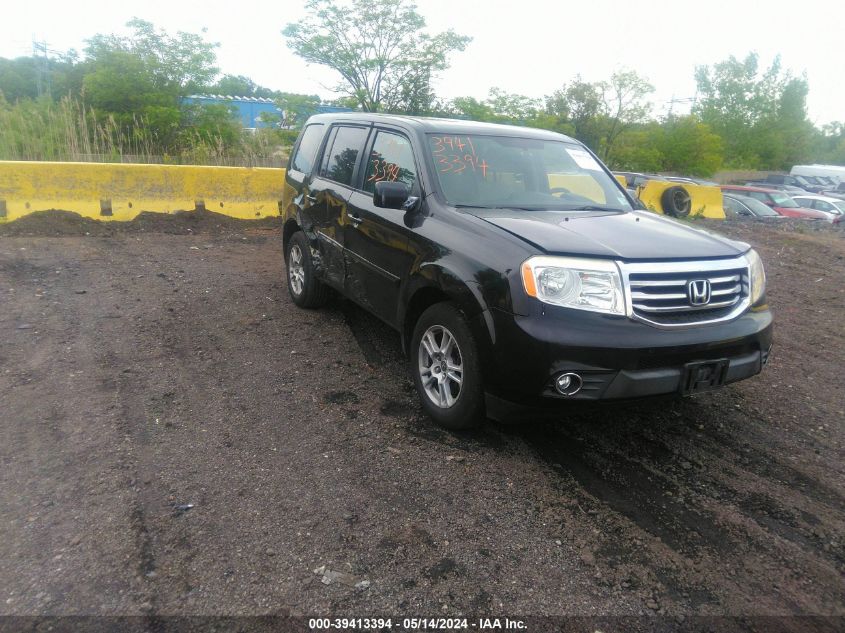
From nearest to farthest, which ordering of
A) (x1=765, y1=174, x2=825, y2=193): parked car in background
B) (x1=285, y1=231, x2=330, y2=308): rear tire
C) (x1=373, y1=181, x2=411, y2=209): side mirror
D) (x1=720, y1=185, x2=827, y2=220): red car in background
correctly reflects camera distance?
(x1=373, y1=181, x2=411, y2=209): side mirror → (x1=285, y1=231, x2=330, y2=308): rear tire → (x1=720, y1=185, x2=827, y2=220): red car in background → (x1=765, y1=174, x2=825, y2=193): parked car in background

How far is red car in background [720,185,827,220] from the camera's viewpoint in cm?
1835

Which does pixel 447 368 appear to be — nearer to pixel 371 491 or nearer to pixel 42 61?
pixel 371 491

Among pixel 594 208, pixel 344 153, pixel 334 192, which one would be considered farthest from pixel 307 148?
pixel 594 208

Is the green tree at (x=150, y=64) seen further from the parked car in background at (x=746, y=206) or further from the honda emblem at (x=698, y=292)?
the honda emblem at (x=698, y=292)

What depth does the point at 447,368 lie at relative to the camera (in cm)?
381

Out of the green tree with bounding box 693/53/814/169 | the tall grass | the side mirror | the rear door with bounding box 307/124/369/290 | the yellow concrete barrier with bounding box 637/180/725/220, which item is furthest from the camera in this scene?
the green tree with bounding box 693/53/814/169

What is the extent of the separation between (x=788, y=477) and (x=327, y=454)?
2.54 metres

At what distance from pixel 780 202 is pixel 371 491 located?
20107 millimetres

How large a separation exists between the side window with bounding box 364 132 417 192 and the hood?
72 cm

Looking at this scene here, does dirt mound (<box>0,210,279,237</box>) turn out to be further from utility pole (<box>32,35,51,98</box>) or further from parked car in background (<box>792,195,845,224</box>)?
utility pole (<box>32,35,51,98</box>)

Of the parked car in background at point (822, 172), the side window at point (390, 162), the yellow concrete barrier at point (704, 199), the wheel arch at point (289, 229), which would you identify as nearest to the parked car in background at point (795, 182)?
the parked car in background at point (822, 172)

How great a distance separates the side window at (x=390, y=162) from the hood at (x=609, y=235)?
2.38 feet

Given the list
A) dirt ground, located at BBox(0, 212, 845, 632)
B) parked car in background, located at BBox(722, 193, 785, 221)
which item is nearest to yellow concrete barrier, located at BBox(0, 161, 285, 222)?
dirt ground, located at BBox(0, 212, 845, 632)

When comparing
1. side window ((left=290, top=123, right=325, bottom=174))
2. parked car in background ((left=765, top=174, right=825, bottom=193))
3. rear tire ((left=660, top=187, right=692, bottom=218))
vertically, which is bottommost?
parked car in background ((left=765, top=174, right=825, bottom=193))
